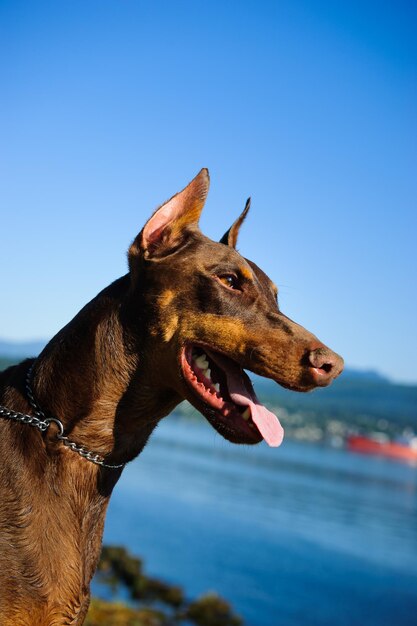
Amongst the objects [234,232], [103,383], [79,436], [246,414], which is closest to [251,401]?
[246,414]

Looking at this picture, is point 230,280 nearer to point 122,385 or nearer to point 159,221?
point 159,221

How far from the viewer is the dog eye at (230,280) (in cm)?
482

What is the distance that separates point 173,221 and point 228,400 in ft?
3.95

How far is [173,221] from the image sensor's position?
16.4ft

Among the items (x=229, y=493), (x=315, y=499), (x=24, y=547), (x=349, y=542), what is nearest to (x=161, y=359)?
(x=24, y=547)

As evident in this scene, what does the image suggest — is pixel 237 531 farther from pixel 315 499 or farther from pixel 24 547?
pixel 24 547

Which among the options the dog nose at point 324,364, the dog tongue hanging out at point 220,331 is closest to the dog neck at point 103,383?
the dog tongue hanging out at point 220,331

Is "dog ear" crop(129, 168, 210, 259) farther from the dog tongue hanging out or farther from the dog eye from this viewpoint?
the dog eye

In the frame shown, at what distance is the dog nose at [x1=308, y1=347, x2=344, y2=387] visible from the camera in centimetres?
441

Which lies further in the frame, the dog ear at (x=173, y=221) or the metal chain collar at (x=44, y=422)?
the dog ear at (x=173, y=221)

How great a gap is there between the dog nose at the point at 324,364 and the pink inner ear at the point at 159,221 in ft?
4.12

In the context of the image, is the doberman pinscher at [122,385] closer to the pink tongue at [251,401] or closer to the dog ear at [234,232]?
the pink tongue at [251,401]

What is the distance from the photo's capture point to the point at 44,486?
4.44 metres

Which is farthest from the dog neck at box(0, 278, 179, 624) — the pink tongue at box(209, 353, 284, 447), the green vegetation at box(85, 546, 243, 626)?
the green vegetation at box(85, 546, 243, 626)
